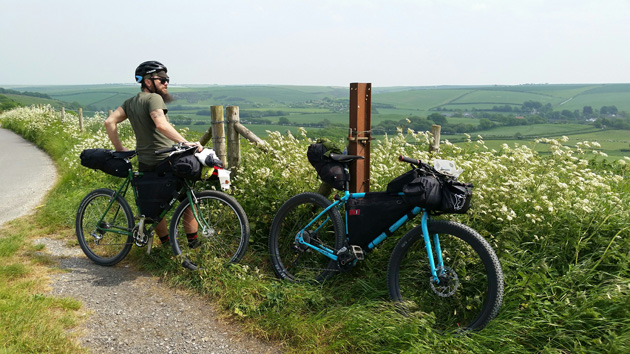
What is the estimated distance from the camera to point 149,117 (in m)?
5.21

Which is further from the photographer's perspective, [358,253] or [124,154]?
[124,154]

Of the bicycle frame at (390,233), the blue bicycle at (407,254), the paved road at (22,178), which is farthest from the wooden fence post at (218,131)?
the paved road at (22,178)

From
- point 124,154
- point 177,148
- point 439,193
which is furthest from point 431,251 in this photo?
point 124,154

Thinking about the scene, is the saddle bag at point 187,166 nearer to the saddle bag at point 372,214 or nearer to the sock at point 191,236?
the sock at point 191,236

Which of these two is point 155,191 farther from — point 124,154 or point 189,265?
point 189,265

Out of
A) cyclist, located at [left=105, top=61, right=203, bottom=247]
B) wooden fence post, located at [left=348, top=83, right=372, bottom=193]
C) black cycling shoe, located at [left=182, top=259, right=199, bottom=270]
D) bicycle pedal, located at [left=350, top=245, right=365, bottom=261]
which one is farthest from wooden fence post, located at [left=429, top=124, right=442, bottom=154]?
black cycling shoe, located at [left=182, top=259, right=199, bottom=270]

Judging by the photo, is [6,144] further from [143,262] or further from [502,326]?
[502,326]

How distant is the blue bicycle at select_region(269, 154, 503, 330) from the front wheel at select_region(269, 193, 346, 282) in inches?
0.4

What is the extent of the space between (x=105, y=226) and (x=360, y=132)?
365 cm

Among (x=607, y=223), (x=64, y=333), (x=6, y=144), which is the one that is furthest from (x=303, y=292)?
(x=6, y=144)

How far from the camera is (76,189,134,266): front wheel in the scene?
564cm

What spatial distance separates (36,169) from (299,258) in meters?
Answer: 11.0

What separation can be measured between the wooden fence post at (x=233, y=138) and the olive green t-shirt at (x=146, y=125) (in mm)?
1503

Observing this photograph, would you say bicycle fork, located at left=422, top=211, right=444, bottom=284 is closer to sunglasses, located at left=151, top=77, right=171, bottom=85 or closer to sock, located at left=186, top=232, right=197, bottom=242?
sock, located at left=186, top=232, right=197, bottom=242
